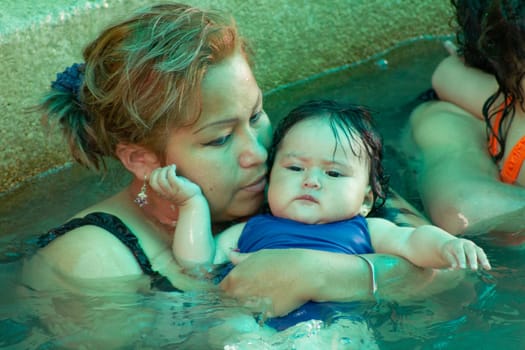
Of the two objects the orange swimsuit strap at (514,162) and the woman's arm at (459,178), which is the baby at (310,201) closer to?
the woman's arm at (459,178)

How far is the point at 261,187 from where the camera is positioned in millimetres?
3387

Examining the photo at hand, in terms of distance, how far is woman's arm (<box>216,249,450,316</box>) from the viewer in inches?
114

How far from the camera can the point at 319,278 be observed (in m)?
→ 2.91

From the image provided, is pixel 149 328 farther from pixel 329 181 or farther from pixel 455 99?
pixel 455 99

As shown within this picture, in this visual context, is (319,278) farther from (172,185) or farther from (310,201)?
(172,185)

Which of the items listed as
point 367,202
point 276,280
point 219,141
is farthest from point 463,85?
point 276,280

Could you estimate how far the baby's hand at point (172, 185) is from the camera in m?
3.23

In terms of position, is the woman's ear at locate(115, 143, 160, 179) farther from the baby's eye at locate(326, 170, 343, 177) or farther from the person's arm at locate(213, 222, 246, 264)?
the baby's eye at locate(326, 170, 343, 177)

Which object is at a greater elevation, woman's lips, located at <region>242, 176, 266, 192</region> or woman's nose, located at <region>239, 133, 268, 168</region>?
woman's nose, located at <region>239, 133, 268, 168</region>

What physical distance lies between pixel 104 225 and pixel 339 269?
2.72 ft

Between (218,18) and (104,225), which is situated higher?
(218,18)

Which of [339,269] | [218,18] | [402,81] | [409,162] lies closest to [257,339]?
[339,269]

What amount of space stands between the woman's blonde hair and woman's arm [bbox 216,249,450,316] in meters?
0.57

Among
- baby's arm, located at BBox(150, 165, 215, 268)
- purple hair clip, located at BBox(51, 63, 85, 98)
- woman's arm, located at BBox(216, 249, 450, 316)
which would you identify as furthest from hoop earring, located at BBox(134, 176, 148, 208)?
woman's arm, located at BBox(216, 249, 450, 316)
